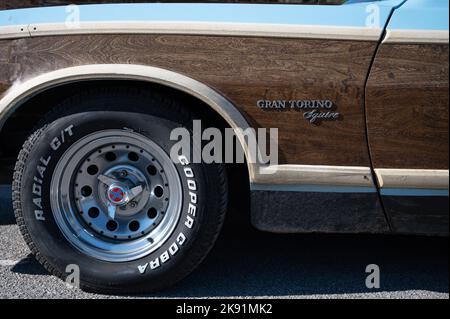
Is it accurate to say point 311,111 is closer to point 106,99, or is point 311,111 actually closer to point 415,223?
point 415,223

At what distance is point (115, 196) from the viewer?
2789 millimetres

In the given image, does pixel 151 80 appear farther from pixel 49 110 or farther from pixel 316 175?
pixel 316 175

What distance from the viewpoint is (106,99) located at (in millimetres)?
2691

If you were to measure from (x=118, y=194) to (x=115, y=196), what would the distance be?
0.02 meters

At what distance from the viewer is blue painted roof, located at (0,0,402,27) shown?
252 cm

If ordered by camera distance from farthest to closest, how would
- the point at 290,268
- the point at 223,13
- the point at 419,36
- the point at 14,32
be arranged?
1. the point at 290,268
2. the point at 14,32
3. the point at 223,13
4. the point at 419,36

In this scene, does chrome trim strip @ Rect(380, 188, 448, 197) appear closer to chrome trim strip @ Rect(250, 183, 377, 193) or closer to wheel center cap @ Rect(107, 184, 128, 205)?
chrome trim strip @ Rect(250, 183, 377, 193)

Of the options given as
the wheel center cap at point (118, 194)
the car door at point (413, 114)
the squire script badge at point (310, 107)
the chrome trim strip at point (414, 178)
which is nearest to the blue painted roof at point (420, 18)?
the car door at point (413, 114)

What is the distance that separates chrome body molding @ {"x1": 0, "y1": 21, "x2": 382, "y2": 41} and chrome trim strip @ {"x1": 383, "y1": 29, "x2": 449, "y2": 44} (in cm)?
7

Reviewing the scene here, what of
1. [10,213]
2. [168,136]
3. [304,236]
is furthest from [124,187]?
[10,213]

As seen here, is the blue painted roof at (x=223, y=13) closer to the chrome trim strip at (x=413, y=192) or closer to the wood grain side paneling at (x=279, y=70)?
the wood grain side paneling at (x=279, y=70)

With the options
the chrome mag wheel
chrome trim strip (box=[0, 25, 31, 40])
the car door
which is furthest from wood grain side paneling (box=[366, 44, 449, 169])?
chrome trim strip (box=[0, 25, 31, 40])

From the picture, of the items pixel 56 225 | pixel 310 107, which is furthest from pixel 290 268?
pixel 56 225
